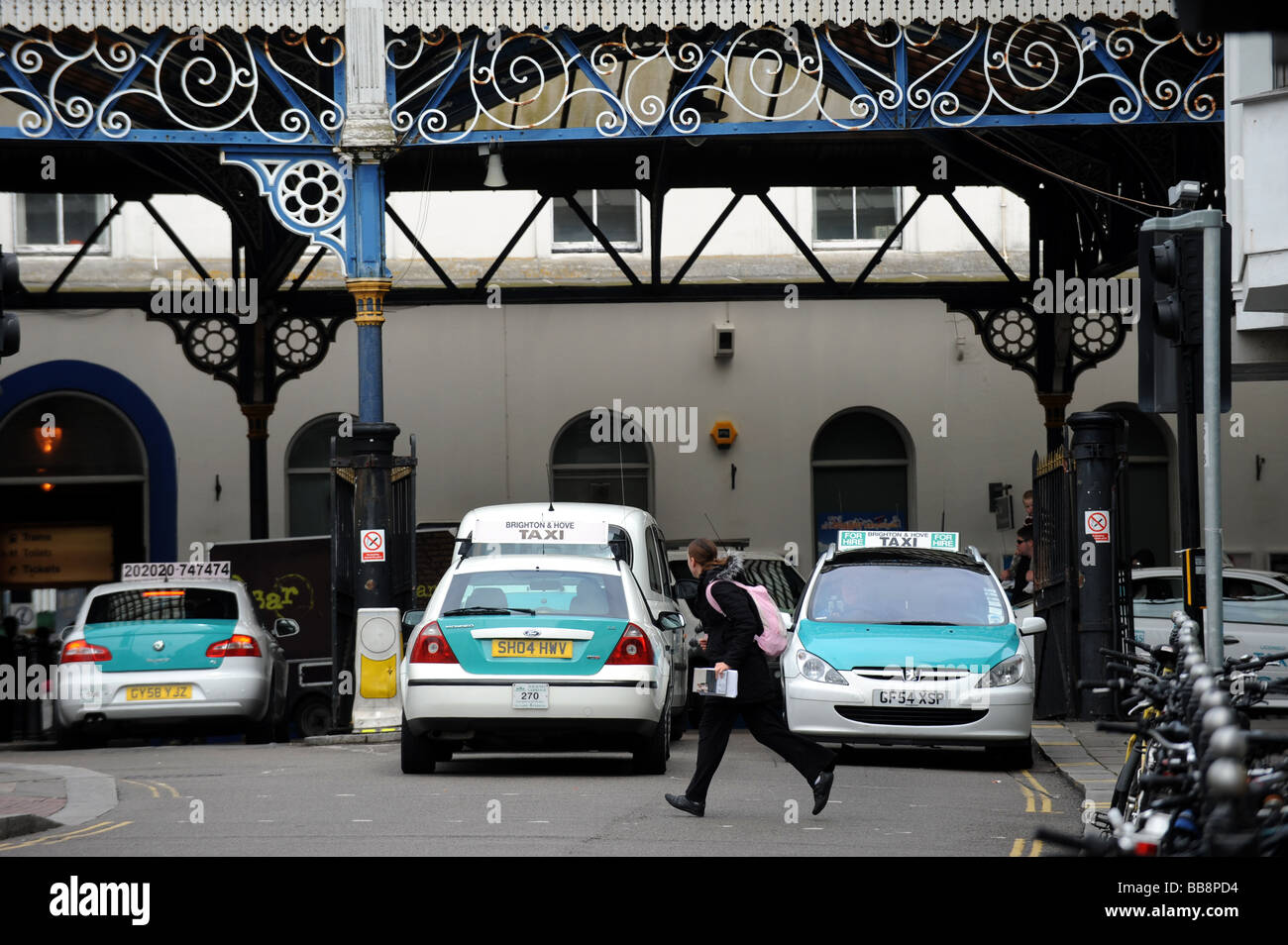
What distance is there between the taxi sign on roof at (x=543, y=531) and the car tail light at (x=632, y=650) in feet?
10.1

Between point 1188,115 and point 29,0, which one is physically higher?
point 29,0

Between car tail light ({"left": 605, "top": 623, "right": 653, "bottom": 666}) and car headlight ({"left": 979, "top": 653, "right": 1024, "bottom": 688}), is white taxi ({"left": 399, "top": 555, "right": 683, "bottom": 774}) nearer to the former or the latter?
car tail light ({"left": 605, "top": 623, "right": 653, "bottom": 666})

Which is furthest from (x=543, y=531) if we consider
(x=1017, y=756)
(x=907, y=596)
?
(x=1017, y=756)

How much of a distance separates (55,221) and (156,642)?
565 inches

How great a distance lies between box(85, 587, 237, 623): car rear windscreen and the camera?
18078 millimetres

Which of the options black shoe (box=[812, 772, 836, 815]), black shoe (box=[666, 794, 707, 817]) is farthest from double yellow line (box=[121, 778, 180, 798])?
black shoe (box=[812, 772, 836, 815])

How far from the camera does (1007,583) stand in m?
17.8

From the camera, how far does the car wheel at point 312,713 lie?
2112cm

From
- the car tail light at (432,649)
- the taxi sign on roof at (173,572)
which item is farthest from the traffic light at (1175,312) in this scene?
the taxi sign on roof at (173,572)

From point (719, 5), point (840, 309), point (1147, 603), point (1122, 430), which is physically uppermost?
point (719, 5)

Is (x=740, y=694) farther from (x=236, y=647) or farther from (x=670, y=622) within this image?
(x=236, y=647)
